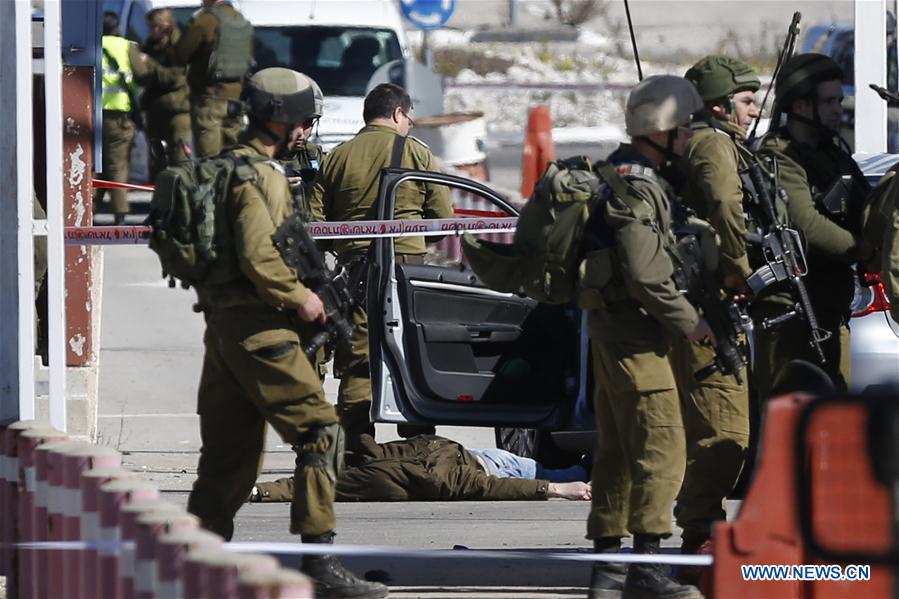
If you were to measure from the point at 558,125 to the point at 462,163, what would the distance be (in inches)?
538

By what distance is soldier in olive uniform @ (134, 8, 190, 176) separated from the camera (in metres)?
14.3

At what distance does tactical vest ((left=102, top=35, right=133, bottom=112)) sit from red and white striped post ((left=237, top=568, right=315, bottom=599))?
13.0 meters

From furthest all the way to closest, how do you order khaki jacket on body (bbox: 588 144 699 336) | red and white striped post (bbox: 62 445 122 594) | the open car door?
the open car door < khaki jacket on body (bbox: 588 144 699 336) < red and white striped post (bbox: 62 445 122 594)

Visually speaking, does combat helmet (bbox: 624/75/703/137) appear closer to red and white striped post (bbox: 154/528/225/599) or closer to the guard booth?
the guard booth

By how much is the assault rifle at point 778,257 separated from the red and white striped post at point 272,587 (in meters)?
3.02

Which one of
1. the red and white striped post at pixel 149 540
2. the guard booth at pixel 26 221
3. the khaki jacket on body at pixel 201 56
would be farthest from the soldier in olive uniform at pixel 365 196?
the khaki jacket on body at pixel 201 56

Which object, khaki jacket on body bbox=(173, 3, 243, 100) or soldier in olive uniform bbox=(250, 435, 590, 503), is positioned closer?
→ soldier in olive uniform bbox=(250, 435, 590, 503)

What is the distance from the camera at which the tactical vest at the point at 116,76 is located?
1664cm

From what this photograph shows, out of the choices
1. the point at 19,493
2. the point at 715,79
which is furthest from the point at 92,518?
the point at 715,79

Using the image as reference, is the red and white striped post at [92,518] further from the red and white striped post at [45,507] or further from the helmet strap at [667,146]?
the helmet strap at [667,146]

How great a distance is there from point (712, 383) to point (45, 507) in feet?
7.97

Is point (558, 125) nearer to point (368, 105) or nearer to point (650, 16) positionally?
point (650, 16)

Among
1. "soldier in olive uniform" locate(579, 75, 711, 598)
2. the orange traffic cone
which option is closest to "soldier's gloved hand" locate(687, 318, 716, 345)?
"soldier in olive uniform" locate(579, 75, 711, 598)

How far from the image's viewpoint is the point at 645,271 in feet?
18.9
